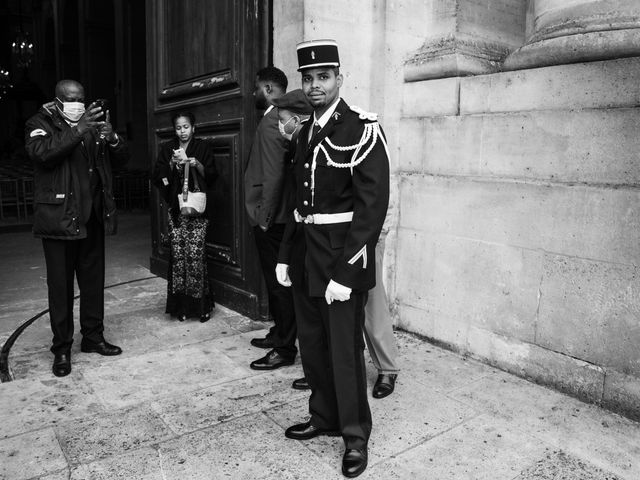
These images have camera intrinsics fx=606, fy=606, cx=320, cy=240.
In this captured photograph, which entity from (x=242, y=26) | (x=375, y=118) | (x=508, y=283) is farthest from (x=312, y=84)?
(x=242, y=26)

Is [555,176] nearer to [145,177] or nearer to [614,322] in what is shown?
[614,322]

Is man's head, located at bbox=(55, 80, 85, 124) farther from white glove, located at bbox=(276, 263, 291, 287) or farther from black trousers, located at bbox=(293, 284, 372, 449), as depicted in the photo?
black trousers, located at bbox=(293, 284, 372, 449)

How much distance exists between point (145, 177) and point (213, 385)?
455 inches

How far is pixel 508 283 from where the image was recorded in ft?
14.4

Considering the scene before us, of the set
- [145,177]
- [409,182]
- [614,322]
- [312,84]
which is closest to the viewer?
[312,84]

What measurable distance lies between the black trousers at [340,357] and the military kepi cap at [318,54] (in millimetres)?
1160

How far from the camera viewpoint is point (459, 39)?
504 centimetres

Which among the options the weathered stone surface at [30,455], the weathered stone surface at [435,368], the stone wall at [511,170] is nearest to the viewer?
the weathered stone surface at [30,455]

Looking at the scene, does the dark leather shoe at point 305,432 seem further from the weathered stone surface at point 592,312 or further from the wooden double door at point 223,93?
the wooden double door at point 223,93

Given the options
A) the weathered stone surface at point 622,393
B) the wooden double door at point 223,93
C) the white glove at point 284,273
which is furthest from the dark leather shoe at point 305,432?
the wooden double door at point 223,93

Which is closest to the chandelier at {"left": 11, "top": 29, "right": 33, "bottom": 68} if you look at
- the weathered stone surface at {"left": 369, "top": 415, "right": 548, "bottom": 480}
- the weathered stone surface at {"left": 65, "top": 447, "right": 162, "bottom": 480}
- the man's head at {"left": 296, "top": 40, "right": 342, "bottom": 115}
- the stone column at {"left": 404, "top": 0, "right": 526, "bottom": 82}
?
the stone column at {"left": 404, "top": 0, "right": 526, "bottom": 82}

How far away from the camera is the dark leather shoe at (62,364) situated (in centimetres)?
427

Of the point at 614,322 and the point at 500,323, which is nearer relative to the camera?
the point at 614,322

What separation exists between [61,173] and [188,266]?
156 cm
